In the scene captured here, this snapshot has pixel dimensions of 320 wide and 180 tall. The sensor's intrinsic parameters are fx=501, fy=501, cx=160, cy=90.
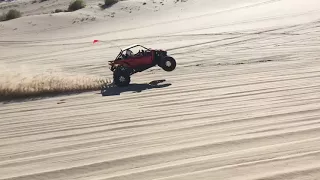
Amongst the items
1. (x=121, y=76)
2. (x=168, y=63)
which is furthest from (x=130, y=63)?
(x=168, y=63)

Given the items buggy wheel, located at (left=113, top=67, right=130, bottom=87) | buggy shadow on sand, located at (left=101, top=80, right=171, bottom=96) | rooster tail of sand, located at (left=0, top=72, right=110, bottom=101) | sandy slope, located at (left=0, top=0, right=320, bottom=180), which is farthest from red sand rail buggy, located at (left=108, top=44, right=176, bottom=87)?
rooster tail of sand, located at (left=0, top=72, right=110, bottom=101)

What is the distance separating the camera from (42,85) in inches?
469

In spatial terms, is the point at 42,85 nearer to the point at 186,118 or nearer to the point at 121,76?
the point at 121,76

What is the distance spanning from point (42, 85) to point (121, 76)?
190cm

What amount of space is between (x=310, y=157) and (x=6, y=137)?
4.35 m

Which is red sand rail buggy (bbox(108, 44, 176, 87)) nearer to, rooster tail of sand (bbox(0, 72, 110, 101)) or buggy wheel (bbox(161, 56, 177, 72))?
buggy wheel (bbox(161, 56, 177, 72))

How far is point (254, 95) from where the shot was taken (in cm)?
916

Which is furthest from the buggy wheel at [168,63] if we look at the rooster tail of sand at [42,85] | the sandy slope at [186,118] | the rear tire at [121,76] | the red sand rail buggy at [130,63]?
the rooster tail of sand at [42,85]

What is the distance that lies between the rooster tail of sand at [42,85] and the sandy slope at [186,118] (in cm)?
75

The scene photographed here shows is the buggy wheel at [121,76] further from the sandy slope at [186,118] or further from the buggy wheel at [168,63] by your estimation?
the buggy wheel at [168,63]

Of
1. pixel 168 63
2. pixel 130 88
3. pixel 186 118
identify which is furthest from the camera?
pixel 168 63

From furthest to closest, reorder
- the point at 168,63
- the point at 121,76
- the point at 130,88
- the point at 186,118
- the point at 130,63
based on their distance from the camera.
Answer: the point at 168,63 < the point at 130,63 < the point at 121,76 < the point at 130,88 < the point at 186,118

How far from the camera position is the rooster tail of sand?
11.3m

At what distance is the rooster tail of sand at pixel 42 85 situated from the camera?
11344 millimetres
